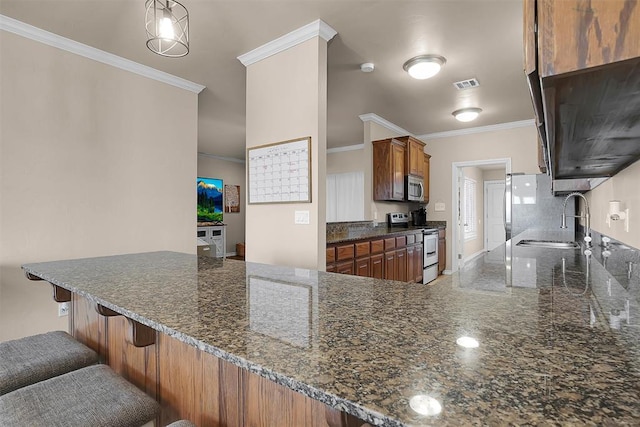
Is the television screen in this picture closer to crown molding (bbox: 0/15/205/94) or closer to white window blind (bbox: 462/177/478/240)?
crown molding (bbox: 0/15/205/94)

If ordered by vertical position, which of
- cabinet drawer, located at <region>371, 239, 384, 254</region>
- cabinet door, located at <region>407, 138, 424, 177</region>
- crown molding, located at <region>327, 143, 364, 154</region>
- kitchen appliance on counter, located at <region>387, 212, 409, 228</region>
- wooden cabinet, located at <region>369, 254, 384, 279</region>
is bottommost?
wooden cabinet, located at <region>369, 254, 384, 279</region>

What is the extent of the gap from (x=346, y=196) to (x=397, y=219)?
6.99ft

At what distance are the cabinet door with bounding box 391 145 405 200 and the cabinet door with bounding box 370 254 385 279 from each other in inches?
50.7

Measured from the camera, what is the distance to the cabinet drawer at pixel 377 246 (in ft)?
12.0

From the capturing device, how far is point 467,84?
11.4ft

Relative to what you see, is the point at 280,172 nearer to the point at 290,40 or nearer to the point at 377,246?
the point at 290,40

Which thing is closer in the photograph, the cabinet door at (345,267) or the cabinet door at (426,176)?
the cabinet door at (345,267)

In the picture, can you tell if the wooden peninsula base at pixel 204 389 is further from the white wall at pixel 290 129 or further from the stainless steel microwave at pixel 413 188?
the stainless steel microwave at pixel 413 188

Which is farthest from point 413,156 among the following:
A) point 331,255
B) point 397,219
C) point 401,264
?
point 331,255

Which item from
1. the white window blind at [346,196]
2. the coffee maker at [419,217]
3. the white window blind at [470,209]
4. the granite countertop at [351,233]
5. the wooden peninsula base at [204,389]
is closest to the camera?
the wooden peninsula base at [204,389]

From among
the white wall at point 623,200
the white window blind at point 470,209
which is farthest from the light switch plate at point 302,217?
the white window blind at point 470,209

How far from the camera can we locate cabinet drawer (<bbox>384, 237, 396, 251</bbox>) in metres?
3.92

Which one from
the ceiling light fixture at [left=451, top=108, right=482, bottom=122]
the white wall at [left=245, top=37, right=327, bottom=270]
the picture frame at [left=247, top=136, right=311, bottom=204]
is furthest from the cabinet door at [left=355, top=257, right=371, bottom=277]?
the ceiling light fixture at [left=451, top=108, right=482, bottom=122]

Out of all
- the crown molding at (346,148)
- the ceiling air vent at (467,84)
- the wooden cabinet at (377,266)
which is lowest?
the wooden cabinet at (377,266)
